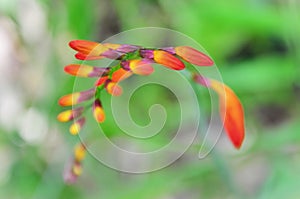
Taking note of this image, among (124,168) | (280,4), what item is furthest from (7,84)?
(280,4)

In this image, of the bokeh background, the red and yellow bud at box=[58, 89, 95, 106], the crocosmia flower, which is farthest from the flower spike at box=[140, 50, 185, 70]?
the bokeh background

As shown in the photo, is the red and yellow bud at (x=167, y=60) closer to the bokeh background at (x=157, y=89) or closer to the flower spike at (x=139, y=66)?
the flower spike at (x=139, y=66)

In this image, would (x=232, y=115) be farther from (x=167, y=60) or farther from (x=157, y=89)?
(x=157, y=89)

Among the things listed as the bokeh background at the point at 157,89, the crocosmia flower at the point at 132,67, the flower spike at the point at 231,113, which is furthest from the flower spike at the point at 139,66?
the bokeh background at the point at 157,89

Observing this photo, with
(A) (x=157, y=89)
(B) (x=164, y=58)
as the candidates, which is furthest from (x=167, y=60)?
(A) (x=157, y=89)

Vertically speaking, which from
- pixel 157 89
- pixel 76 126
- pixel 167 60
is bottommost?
pixel 157 89

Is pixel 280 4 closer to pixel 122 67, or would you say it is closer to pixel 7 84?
pixel 7 84

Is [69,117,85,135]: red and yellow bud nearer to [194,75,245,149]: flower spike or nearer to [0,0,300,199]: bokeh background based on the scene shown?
[194,75,245,149]: flower spike
